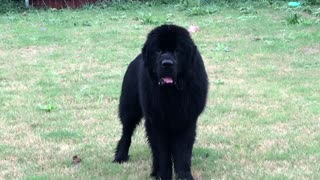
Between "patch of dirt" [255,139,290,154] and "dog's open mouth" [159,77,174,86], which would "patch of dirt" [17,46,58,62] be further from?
"dog's open mouth" [159,77,174,86]

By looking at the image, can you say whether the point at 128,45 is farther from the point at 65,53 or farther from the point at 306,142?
the point at 306,142

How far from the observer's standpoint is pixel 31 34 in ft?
52.7

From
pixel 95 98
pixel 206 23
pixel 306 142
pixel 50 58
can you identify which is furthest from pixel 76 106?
pixel 206 23

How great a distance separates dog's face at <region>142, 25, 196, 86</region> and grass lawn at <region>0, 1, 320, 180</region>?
107 centimetres

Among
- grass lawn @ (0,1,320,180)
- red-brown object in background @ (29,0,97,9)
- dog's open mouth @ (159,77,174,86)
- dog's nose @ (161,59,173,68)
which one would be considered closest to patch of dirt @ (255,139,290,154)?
grass lawn @ (0,1,320,180)

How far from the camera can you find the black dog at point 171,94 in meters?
4.81

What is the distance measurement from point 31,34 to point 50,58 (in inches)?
150

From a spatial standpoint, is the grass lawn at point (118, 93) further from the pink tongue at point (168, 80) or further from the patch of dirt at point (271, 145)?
the pink tongue at point (168, 80)

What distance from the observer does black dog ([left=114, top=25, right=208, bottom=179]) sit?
4809 mm

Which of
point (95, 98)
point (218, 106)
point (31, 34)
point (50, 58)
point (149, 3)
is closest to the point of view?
point (218, 106)

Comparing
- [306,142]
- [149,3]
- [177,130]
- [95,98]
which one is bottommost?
Result: [149,3]

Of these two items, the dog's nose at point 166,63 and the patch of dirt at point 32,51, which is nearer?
the dog's nose at point 166,63

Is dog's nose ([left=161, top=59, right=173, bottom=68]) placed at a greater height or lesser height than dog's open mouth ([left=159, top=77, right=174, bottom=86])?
greater

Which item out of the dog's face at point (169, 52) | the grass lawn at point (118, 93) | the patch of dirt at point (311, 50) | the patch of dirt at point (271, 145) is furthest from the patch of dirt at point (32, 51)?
the dog's face at point (169, 52)
